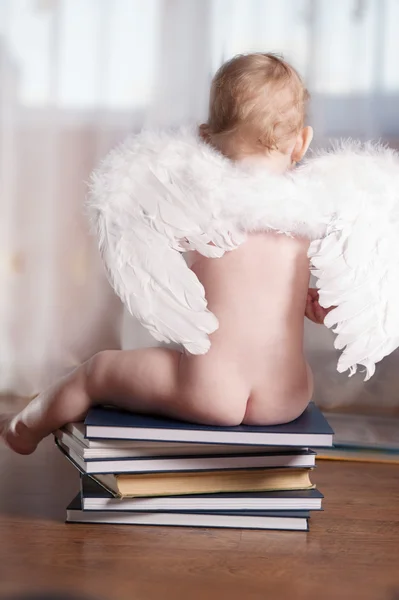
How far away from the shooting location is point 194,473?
1.13 meters

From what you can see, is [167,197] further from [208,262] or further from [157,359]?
[157,359]

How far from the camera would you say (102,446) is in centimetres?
111

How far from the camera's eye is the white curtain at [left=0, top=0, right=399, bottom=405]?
1.99 metres

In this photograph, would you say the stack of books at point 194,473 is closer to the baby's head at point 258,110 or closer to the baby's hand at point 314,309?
the baby's hand at point 314,309

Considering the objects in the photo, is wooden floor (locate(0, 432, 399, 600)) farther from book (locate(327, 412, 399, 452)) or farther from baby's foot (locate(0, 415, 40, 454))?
book (locate(327, 412, 399, 452))

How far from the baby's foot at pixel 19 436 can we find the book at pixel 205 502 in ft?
0.64

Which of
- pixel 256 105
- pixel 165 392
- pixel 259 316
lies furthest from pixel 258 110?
pixel 165 392

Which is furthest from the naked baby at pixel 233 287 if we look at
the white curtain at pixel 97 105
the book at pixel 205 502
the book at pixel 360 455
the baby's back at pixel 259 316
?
the white curtain at pixel 97 105

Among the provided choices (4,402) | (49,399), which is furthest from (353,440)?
(4,402)

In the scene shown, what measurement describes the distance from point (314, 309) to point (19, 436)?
505mm

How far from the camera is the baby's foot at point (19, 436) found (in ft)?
4.24

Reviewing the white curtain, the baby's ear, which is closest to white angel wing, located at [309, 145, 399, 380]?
the baby's ear

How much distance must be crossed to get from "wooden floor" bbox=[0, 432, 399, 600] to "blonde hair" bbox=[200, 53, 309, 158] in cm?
55

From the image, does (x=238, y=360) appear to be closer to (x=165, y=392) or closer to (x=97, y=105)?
(x=165, y=392)
